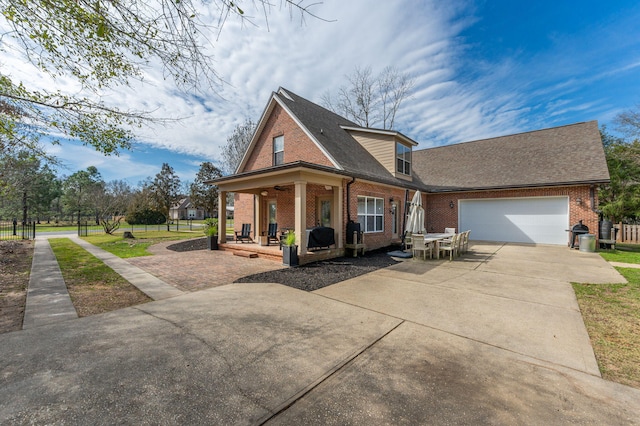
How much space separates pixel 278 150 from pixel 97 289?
9.82m

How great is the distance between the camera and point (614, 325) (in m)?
4.09

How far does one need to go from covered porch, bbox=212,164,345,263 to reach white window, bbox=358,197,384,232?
4.35 feet

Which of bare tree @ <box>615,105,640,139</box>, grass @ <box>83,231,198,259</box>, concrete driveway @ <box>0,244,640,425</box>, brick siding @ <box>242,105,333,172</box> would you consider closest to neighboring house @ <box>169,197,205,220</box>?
grass @ <box>83,231,198,259</box>

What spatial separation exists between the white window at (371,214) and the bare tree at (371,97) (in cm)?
1480

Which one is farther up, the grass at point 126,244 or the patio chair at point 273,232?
the patio chair at point 273,232

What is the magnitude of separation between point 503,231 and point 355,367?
610 inches

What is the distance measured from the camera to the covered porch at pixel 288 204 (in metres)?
8.82

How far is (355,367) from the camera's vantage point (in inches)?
115

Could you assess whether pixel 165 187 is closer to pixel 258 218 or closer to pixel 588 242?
pixel 258 218

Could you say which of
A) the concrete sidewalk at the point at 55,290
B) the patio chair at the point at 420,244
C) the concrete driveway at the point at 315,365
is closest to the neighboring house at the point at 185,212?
the concrete sidewalk at the point at 55,290

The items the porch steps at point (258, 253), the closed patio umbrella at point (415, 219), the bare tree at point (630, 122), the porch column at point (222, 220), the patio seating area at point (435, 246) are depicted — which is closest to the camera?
the patio seating area at point (435, 246)

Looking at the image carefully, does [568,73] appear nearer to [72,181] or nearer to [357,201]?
[357,201]

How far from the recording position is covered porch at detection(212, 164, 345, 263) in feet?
28.9

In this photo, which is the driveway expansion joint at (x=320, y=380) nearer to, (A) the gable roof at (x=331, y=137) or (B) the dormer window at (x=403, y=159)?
(A) the gable roof at (x=331, y=137)
